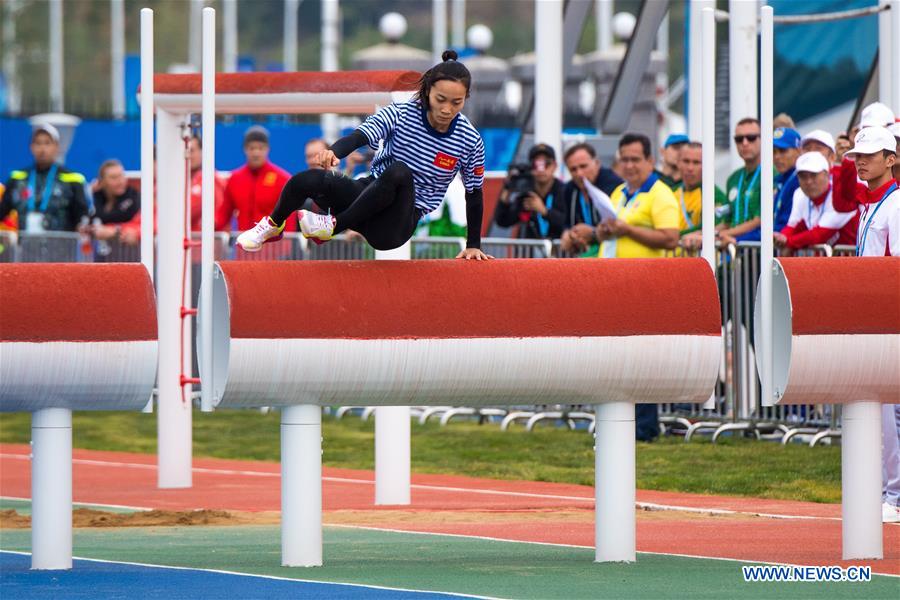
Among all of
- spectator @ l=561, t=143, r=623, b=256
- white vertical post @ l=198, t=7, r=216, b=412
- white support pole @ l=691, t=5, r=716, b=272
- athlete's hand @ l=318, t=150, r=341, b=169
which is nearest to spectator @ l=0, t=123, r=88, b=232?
spectator @ l=561, t=143, r=623, b=256

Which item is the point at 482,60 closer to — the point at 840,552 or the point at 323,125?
the point at 323,125

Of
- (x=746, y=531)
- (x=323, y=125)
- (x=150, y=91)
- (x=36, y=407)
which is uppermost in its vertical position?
(x=323, y=125)

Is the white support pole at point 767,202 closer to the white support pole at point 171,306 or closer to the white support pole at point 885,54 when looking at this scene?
the white support pole at point 171,306

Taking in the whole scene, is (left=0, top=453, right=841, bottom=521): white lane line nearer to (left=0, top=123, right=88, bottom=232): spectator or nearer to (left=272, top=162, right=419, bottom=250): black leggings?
(left=272, top=162, right=419, bottom=250): black leggings

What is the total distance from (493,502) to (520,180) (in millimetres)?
4797

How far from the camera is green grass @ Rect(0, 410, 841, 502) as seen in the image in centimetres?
1334

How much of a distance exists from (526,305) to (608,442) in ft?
2.63

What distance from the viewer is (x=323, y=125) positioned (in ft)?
134

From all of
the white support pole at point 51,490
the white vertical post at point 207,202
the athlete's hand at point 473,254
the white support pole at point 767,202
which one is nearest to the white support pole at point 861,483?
the white support pole at point 767,202

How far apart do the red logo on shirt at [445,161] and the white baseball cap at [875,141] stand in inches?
92.0

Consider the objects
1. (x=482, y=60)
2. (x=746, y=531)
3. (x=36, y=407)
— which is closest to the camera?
(x=36, y=407)

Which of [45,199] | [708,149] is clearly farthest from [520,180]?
[708,149]

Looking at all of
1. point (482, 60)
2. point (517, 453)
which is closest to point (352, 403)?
point (517, 453)

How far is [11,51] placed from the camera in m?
73.4
